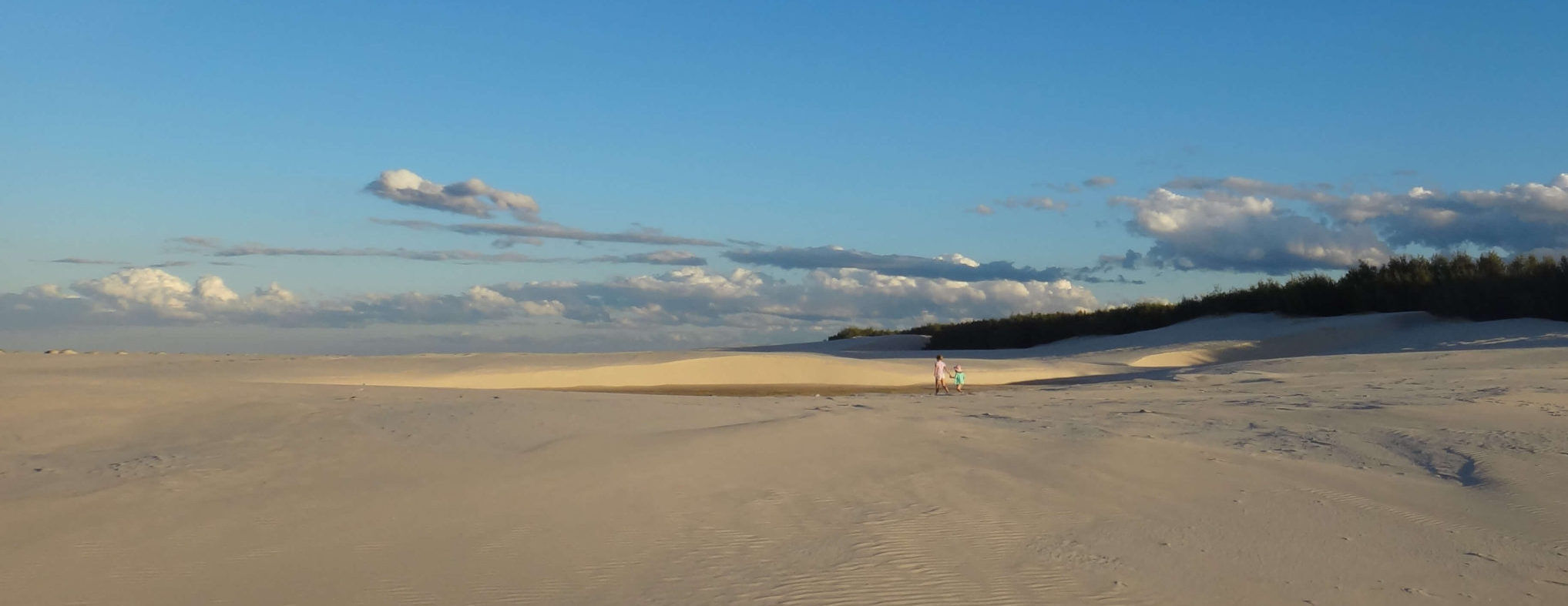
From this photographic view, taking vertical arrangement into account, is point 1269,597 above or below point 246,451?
below

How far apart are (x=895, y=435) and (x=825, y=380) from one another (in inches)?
460

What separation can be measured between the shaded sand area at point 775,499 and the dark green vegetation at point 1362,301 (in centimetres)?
1493

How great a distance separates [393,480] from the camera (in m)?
5.98

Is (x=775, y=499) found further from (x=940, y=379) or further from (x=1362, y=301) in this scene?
(x=1362, y=301)

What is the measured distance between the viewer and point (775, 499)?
18.2 feet

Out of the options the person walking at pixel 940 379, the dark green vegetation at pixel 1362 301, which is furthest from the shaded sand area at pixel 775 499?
the dark green vegetation at pixel 1362 301

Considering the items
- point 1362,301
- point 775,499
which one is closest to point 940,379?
point 775,499

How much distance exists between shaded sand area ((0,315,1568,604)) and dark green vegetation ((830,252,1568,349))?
14926mm

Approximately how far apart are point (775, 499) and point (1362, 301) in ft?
89.4

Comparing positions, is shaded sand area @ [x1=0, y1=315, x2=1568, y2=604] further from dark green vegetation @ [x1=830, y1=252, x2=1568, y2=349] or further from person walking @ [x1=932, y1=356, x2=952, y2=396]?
dark green vegetation @ [x1=830, y1=252, x2=1568, y2=349]

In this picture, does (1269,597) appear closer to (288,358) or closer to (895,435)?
(895,435)

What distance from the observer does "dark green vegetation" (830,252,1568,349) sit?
76.0 feet

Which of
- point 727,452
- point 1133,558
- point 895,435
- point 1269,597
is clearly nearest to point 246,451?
point 727,452

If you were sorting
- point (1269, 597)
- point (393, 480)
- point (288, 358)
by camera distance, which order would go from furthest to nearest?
1. point (288, 358)
2. point (393, 480)
3. point (1269, 597)
